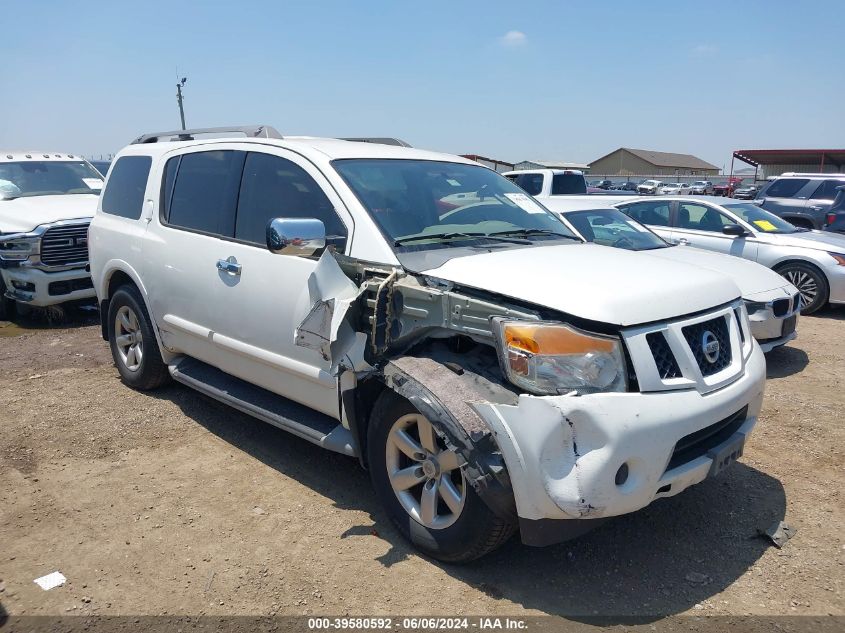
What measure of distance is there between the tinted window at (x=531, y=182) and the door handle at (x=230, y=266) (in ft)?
36.2

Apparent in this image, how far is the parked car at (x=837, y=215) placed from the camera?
12.1 m

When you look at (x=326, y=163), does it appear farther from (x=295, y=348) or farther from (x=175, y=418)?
(x=175, y=418)

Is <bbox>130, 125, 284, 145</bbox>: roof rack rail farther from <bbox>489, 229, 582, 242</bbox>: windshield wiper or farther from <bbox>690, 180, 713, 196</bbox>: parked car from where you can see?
<bbox>690, 180, 713, 196</bbox>: parked car

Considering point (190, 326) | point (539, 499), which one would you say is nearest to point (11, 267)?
point (190, 326)

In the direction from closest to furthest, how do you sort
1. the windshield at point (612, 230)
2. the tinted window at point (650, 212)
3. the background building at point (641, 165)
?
the windshield at point (612, 230) → the tinted window at point (650, 212) → the background building at point (641, 165)

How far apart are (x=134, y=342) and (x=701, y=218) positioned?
7235mm

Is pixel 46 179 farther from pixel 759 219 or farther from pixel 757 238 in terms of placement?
pixel 759 219

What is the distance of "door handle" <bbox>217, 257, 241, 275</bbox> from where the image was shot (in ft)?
13.3

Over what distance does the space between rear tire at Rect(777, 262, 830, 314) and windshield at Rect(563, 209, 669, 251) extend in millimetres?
2126

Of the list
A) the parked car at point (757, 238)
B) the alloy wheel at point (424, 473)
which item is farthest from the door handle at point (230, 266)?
the parked car at point (757, 238)

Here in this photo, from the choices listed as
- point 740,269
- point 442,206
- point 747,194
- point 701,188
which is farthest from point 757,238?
point 701,188

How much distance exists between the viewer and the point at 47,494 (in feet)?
12.9

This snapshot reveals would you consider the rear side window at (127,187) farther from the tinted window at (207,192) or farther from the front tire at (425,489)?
the front tire at (425,489)

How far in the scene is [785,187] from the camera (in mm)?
14758
